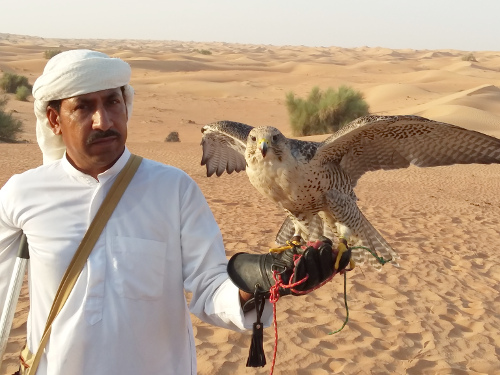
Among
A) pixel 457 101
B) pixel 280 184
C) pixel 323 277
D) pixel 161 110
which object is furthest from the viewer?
pixel 161 110

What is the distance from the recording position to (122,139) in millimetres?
1629

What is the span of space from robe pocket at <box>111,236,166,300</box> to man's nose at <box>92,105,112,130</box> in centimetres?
31

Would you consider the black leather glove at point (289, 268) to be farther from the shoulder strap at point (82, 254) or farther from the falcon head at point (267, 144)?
the falcon head at point (267, 144)

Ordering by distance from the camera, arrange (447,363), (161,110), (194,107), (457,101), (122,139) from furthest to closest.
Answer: (194,107) < (161,110) < (457,101) < (447,363) < (122,139)

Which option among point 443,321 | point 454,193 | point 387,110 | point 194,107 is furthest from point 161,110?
point 443,321

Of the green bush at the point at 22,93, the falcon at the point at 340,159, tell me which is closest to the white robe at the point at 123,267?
the falcon at the point at 340,159

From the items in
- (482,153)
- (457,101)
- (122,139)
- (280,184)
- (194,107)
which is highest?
(122,139)

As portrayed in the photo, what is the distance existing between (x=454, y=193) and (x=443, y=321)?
604 cm

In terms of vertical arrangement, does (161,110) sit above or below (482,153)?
below

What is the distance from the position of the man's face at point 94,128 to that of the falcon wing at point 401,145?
1867 mm

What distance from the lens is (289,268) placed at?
142 cm

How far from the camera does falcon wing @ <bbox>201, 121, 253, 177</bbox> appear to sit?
3879mm

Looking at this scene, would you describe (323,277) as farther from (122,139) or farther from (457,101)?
(457,101)

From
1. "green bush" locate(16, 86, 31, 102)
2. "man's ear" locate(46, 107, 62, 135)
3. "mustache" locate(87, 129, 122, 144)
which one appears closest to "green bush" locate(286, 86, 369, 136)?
"green bush" locate(16, 86, 31, 102)
